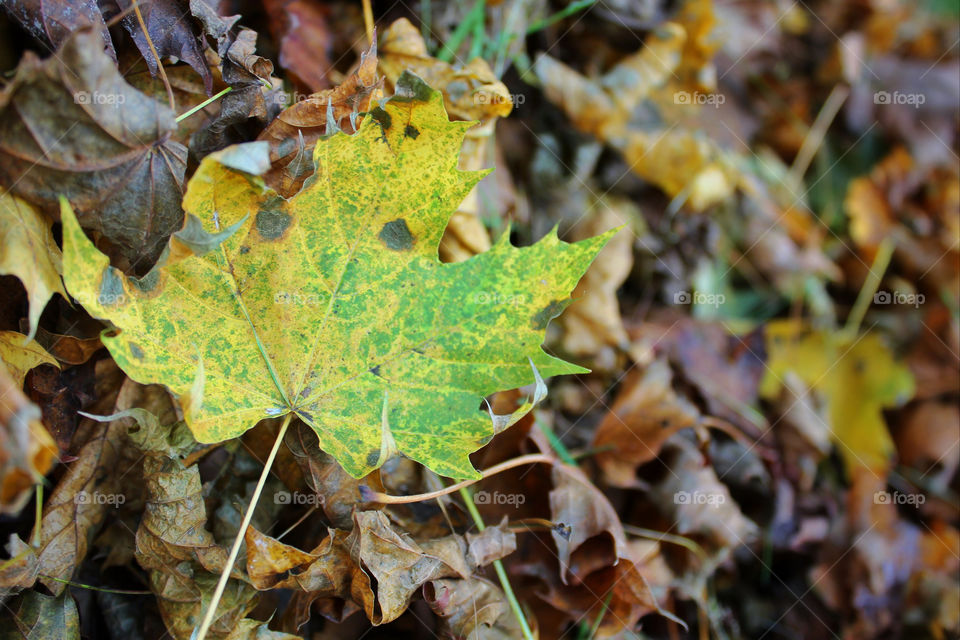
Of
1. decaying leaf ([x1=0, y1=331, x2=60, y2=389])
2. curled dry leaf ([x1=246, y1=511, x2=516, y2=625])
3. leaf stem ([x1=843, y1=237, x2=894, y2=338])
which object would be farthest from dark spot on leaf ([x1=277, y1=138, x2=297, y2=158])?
leaf stem ([x1=843, y1=237, x2=894, y2=338])

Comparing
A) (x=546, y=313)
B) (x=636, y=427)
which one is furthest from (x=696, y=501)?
(x=546, y=313)

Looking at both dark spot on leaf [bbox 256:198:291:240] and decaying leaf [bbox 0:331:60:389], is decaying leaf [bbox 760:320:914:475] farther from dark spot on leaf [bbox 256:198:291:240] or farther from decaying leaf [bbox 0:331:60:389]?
decaying leaf [bbox 0:331:60:389]

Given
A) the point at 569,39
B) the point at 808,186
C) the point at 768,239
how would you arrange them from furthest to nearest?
1. the point at 808,186
2. the point at 768,239
3. the point at 569,39

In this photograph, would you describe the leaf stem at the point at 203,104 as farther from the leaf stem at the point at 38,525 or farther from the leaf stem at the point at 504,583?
the leaf stem at the point at 504,583

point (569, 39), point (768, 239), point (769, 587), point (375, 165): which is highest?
point (375, 165)

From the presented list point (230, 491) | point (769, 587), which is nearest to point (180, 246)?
point (230, 491)

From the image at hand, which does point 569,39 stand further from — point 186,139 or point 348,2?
point 186,139
